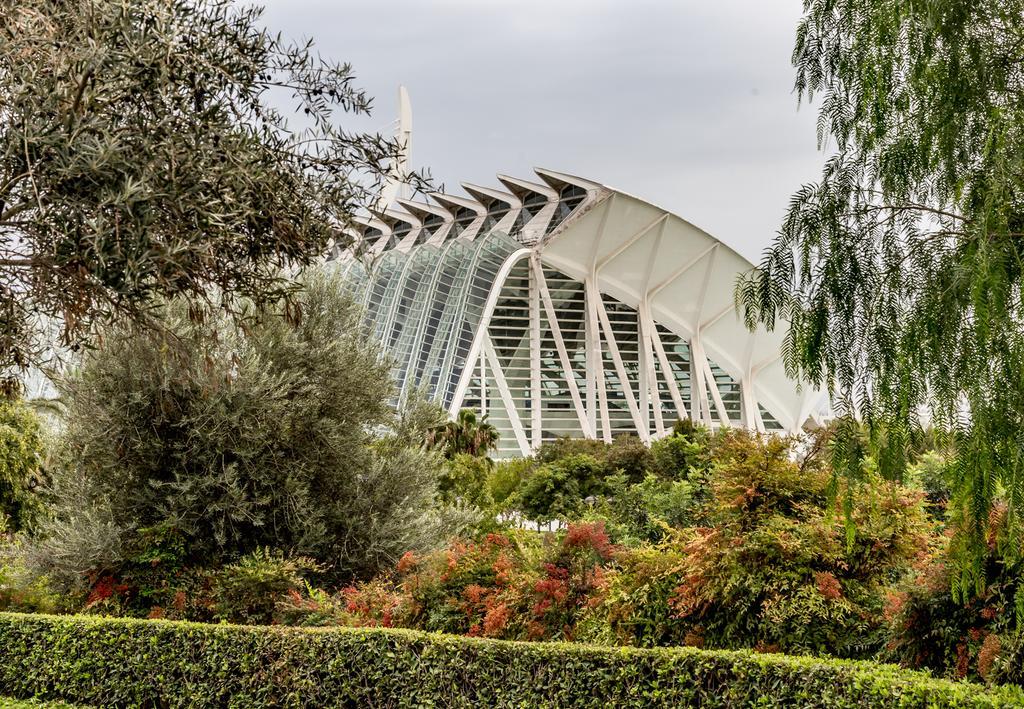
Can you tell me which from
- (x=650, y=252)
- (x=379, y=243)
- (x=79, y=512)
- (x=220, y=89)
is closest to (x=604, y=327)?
(x=650, y=252)

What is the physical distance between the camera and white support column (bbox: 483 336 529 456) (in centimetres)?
5197

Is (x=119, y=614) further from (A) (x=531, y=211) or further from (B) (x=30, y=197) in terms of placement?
(A) (x=531, y=211)

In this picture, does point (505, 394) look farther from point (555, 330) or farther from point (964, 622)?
point (964, 622)

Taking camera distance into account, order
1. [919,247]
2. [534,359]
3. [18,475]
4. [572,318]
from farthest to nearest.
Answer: [572,318]
[534,359]
[18,475]
[919,247]

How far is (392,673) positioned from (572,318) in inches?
1897

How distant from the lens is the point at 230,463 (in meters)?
14.4

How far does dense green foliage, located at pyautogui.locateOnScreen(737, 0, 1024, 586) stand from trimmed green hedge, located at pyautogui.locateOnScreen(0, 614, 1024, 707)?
52.2 inches

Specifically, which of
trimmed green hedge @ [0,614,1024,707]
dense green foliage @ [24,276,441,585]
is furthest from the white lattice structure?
trimmed green hedge @ [0,614,1024,707]

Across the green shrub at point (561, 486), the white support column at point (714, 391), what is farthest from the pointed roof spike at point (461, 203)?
the green shrub at point (561, 486)

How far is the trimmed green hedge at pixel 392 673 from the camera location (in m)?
7.59

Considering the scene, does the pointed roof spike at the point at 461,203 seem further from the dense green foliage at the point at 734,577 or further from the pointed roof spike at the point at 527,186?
the dense green foliage at the point at 734,577

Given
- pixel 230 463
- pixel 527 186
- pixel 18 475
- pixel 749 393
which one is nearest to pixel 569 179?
pixel 527 186

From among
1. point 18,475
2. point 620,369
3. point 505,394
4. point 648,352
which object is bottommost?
point 18,475

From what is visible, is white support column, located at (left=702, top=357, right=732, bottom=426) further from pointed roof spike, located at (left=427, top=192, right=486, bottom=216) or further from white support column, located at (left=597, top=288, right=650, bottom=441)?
pointed roof spike, located at (left=427, top=192, right=486, bottom=216)
